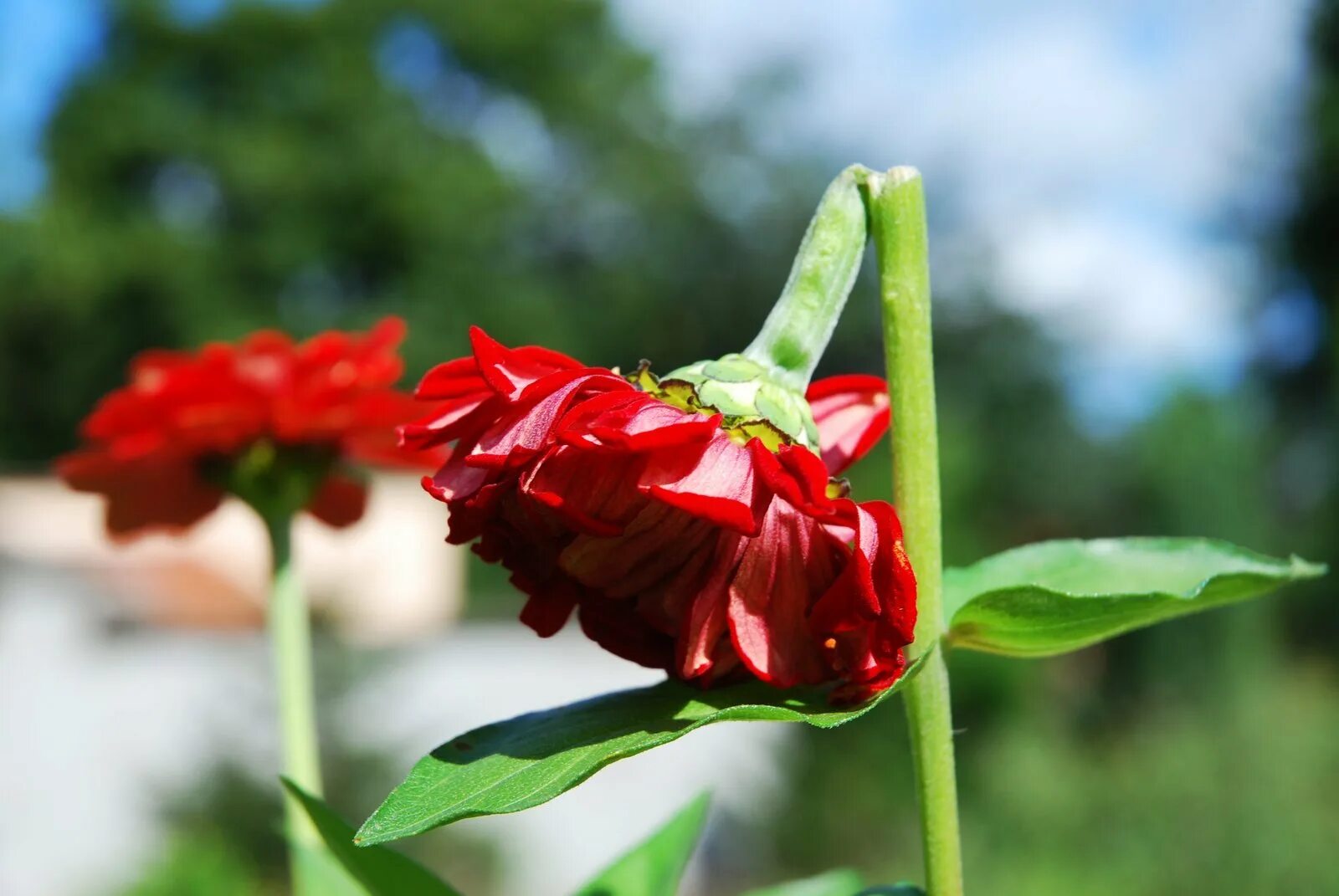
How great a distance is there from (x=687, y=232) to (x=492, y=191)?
2.02 m

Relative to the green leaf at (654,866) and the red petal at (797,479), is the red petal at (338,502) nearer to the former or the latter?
the green leaf at (654,866)

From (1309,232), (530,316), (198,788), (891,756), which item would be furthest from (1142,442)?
(530,316)

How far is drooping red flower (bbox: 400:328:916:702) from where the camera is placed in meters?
0.31

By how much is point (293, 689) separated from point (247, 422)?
0.20 metres

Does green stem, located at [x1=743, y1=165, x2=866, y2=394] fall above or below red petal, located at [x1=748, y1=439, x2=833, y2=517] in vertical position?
above

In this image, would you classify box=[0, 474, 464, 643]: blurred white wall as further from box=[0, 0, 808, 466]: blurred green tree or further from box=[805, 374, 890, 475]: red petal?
box=[805, 374, 890, 475]: red petal

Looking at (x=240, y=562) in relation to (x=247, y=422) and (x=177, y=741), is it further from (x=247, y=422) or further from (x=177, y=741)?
(x=247, y=422)

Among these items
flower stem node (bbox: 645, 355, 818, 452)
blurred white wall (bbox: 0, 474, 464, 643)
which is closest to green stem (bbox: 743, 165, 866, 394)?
flower stem node (bbox: 645, 355, 818, 452)

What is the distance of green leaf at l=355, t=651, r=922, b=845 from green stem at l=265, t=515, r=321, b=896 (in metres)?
0.21

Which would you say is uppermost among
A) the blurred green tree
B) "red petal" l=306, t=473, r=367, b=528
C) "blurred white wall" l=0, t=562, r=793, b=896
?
the blurred green tree

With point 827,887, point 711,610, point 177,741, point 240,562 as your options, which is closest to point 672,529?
point 711,610

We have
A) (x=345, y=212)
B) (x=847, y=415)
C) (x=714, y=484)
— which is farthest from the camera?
(x=345, y=212)

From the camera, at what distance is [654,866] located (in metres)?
0.51

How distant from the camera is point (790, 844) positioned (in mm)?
4891
